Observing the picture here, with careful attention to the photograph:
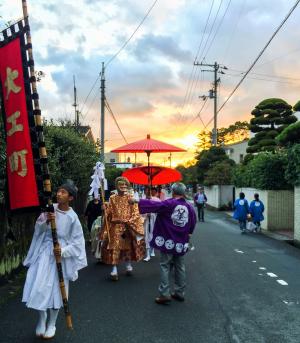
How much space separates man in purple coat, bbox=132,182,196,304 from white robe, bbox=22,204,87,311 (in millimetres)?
1663

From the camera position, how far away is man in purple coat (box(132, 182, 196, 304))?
681 cm

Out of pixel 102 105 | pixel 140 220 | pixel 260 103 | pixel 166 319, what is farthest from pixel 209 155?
pixel 166 319

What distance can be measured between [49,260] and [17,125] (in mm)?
1511

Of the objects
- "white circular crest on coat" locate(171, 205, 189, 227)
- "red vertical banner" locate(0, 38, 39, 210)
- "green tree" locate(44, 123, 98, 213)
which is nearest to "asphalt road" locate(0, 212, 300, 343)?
"white circular crest on coat" locate(171, 205, 189, 227)

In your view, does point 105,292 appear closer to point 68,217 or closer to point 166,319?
point 166,319

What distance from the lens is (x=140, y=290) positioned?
7555 mm

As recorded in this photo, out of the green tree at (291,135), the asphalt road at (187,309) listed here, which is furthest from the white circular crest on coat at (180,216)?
the green tree at (291,135)

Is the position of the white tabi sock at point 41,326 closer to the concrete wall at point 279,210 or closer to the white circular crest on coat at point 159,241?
the white circular crest on coat at point 159,241

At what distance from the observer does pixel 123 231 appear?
28.2ft

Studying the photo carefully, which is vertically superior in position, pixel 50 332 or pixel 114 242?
pixel 114 242

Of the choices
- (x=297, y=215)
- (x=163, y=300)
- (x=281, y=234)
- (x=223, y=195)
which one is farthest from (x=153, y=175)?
(x=223, y=195)

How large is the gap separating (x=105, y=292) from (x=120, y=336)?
7.09ft

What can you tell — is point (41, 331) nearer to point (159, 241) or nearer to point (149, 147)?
point (159, 241)

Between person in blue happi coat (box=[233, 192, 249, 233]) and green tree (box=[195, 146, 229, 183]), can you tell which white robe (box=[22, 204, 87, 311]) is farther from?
green tree (box=[195, 146, 229, 183])
